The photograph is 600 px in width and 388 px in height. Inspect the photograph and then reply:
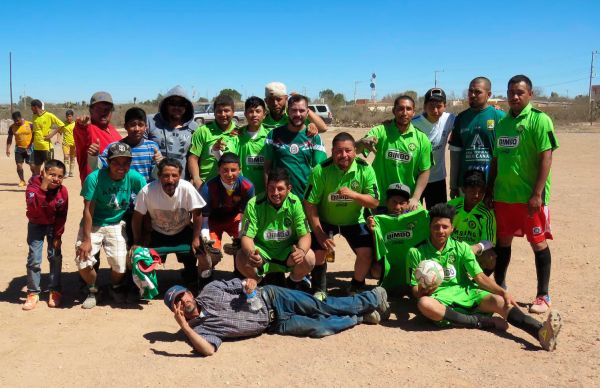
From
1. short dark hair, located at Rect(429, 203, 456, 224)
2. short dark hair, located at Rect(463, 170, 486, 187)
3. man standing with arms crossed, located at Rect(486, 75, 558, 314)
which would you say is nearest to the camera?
short dark hair, located at Rect(429, 203, 456, 224)

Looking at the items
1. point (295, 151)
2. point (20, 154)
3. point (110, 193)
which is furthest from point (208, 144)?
point (20, 154)

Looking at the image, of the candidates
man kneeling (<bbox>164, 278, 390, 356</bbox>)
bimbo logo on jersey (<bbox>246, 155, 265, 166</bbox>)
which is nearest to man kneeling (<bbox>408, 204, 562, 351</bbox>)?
man kneeling (<bbox>164, 278, 390, 356</bbox>)

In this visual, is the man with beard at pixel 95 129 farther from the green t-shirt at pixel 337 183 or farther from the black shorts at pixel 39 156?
the black shorts at pixel 39 156

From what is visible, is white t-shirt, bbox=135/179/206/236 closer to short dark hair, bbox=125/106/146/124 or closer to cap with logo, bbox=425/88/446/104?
short dark hair, bbox=125/106/146/124

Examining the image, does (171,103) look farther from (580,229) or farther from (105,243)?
(580,229)

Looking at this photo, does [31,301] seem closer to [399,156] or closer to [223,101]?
[223,101]

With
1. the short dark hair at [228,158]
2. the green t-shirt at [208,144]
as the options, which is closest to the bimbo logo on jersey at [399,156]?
the short dark hair at [228,158]

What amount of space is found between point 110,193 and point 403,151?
3.12 metres

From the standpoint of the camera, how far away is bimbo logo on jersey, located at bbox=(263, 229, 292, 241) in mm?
5688

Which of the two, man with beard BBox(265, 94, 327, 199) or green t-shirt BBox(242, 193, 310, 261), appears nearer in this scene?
green t-shirt BBox(242, 193, 310, 261)

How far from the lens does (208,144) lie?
21.0 feet

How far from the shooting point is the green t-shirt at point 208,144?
252 inches

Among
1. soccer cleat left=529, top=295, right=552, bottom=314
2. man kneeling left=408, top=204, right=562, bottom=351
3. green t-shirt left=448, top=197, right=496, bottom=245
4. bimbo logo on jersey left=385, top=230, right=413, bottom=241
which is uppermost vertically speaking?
green t-shirt left=448, top=197, right=496, bottom=245

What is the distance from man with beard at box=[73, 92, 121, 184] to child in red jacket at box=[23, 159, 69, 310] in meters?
0.51
